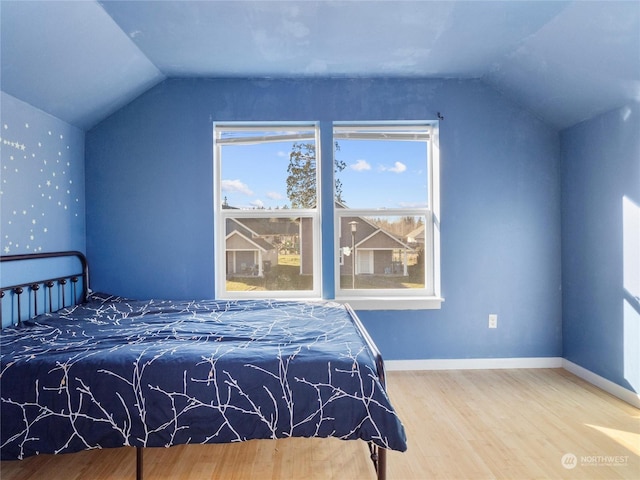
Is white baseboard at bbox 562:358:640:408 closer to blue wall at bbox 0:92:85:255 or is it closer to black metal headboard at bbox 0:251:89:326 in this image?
black metal headboard at bbox 0:251:89:326

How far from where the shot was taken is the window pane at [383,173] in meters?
3.24

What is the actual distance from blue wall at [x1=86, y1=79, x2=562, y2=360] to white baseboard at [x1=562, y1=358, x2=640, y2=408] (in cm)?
16

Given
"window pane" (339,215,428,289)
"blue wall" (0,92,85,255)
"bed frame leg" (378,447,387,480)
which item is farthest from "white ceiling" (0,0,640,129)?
"bed frame leg" (378,447,387,480)

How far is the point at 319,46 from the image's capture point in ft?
8.38

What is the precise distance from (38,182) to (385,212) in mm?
2583

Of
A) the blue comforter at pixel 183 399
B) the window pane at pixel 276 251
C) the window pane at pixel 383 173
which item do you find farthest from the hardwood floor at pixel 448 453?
the window pane at pixel 383 173

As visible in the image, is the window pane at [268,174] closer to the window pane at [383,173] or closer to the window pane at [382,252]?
the window pane at [383,173]

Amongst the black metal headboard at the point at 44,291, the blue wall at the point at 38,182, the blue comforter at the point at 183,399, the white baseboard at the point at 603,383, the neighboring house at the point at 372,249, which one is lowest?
the white baseboard at the point at 603,383

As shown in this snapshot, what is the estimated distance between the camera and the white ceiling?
2.07 meters

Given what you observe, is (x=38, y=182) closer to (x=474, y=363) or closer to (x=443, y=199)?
(x=443, y=199)

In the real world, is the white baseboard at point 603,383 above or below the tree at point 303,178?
below

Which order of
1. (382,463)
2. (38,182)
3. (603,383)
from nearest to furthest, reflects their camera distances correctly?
1. (382,463)
2. (38,182)
3. (603,383)

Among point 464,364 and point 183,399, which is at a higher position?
point 183,399

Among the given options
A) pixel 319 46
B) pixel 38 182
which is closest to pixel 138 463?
pixel 38 182
